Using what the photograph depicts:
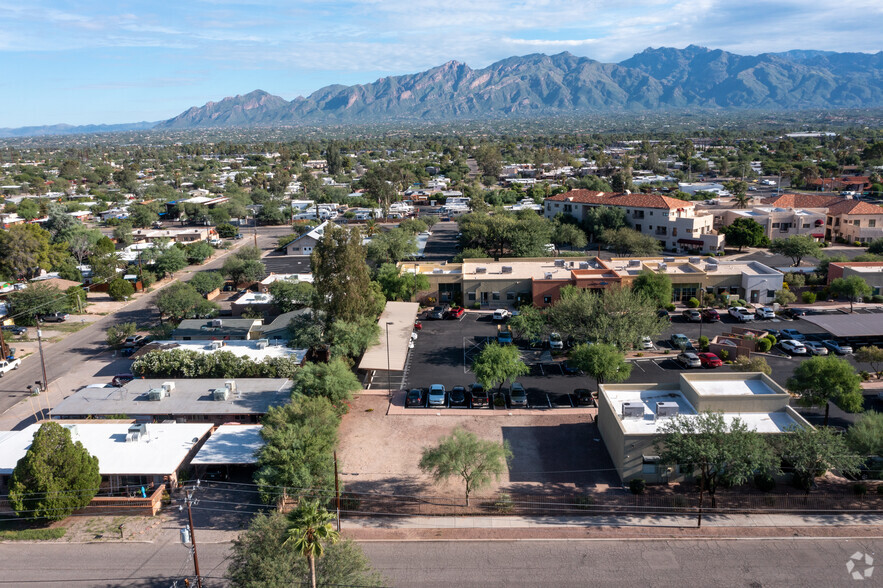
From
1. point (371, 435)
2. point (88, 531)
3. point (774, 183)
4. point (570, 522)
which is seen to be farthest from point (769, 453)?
point (774, 183)

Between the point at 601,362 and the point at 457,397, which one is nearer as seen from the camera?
the point at 601,362

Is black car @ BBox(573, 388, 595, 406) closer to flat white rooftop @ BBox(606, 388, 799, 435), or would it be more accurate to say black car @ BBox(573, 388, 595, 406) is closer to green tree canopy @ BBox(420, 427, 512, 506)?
flat white rooftop @ BBox(606, 388, 799, 435)

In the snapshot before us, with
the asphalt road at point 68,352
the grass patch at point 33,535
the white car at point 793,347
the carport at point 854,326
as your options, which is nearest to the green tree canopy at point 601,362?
the white car at point 793,347

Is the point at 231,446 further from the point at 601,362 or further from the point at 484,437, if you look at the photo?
the point at 601,362

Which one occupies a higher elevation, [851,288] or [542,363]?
[851,288]

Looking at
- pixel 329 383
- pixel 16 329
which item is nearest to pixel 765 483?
pixel 329 383
